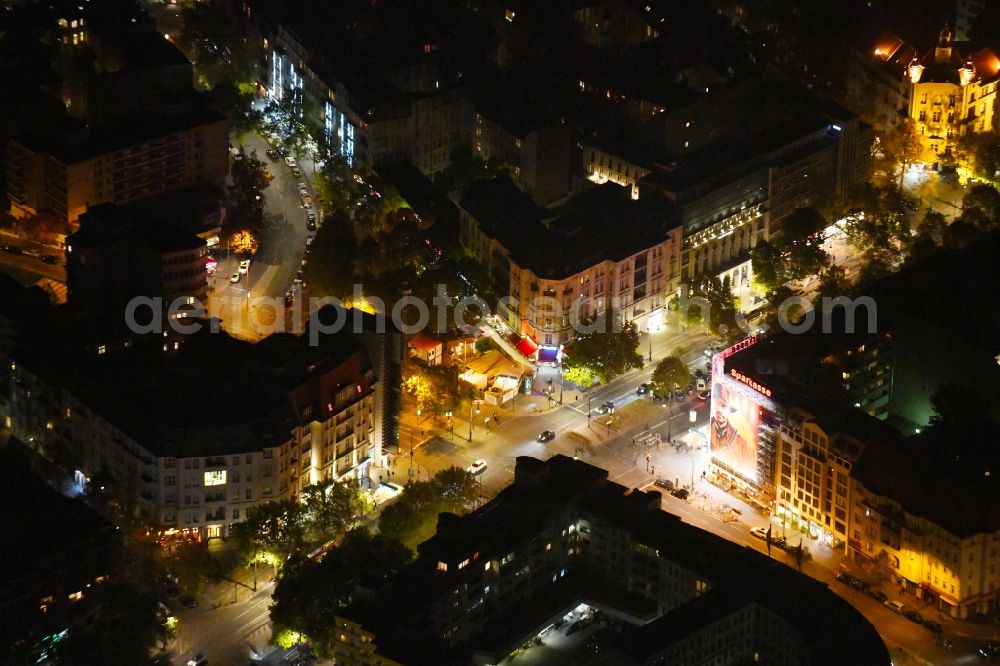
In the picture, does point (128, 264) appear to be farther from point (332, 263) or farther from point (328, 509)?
point (328, 509)

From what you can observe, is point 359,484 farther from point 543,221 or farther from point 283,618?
point 543,221

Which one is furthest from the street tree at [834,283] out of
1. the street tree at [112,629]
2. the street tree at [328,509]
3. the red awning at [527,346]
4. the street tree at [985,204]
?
the street tree at [112,629]

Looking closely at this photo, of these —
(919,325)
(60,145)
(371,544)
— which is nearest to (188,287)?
(60,145)

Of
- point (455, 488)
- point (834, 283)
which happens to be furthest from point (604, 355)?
point (455, 488)

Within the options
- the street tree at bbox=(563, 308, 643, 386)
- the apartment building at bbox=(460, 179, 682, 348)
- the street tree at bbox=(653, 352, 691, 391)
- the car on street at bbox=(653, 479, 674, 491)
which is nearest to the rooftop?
the apartment building at bbox=(460, 179, 682, 348)

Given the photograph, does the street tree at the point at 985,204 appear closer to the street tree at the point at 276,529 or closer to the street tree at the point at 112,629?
the street tree at the point at 276,529
